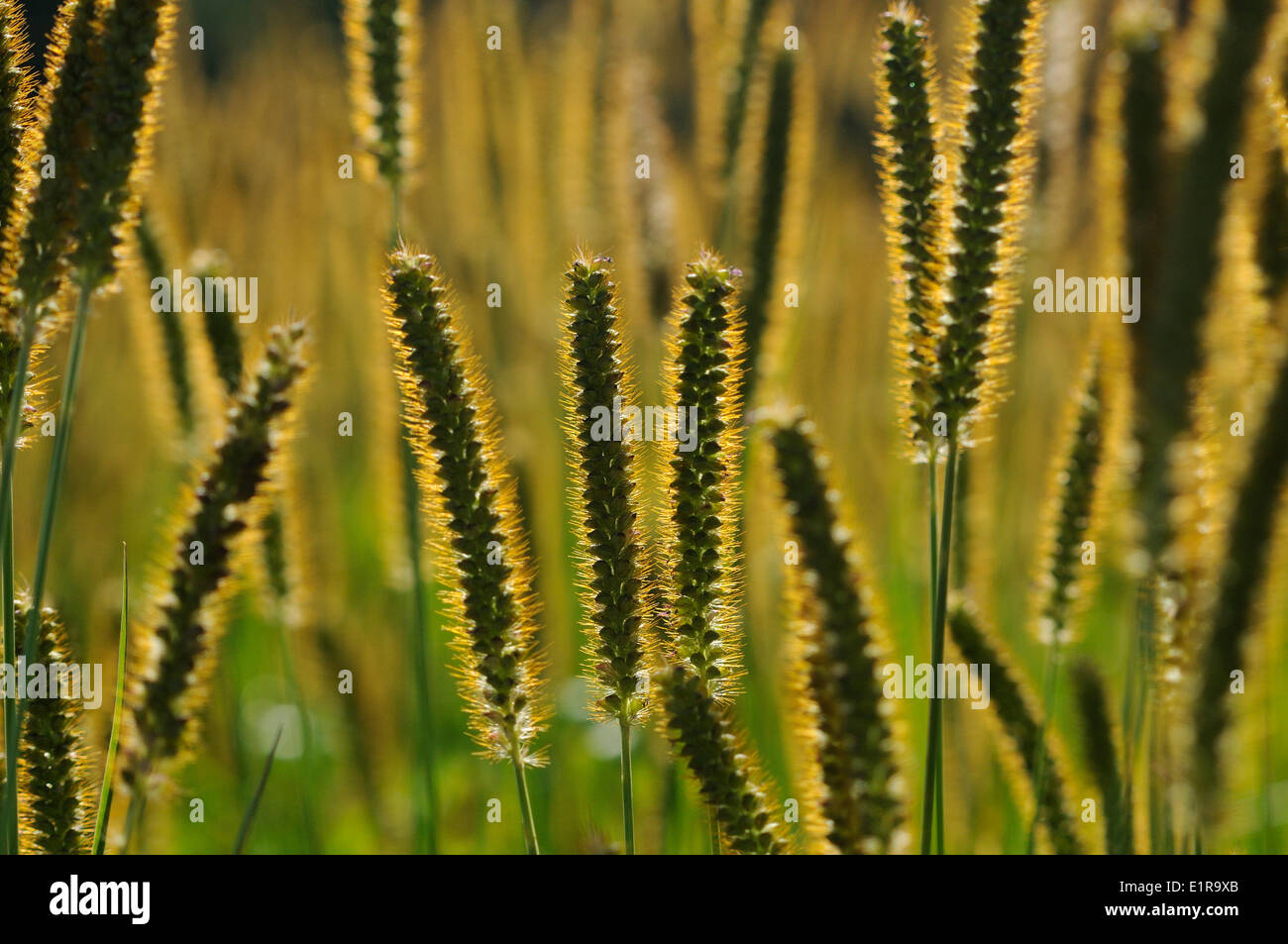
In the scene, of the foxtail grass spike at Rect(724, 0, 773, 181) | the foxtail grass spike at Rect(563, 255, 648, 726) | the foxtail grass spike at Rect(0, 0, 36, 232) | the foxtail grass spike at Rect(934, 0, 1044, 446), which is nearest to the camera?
the foxtail grass spike at Rect(563, 255, 648, 726)

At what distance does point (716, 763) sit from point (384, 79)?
202 cm

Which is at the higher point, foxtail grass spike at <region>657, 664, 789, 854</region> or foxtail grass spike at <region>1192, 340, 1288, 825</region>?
foxtail grass spike at <region>1192, 340, 1288, 825</region>

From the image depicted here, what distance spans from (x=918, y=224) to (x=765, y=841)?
1028 millimetres

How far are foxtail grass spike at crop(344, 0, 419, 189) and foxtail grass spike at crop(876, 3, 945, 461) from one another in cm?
135

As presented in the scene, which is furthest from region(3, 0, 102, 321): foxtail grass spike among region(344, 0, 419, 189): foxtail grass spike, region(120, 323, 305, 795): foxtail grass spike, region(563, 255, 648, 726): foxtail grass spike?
region(344, 0, 419, 189): foxtail grass spike

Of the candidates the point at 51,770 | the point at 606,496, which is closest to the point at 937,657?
the point at 606,496

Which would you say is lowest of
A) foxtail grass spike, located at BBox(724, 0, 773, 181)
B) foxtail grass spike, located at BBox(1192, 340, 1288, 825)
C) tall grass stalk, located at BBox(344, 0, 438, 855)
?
foxtail grass spike, located at BBox(1192, 340, 1288, 825)

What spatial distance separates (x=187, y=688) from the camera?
1519 mm

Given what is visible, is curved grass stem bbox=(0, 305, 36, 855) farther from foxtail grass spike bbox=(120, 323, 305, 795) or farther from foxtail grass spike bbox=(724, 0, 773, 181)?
foxtail grass spike bbox=(724, 0, 773, 181)

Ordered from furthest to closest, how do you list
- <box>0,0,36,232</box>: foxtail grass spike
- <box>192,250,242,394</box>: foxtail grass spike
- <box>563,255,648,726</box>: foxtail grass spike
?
1. <box>192,250,242,394</box>: foxtail grass spike
2. <box>0,0,36,232</box>: foxtail grass spike
3. <box>563,255,648,726</box>: foxtail grass spike

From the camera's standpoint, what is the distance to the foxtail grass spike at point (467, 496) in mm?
1620

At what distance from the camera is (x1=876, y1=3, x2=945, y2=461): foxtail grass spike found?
6.24ft

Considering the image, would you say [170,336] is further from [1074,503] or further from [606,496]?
[1074,503]

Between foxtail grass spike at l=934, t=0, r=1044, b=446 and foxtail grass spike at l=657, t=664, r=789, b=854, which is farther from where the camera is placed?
foxtail grass spike at l=934, t=0, r=1044, b=446
